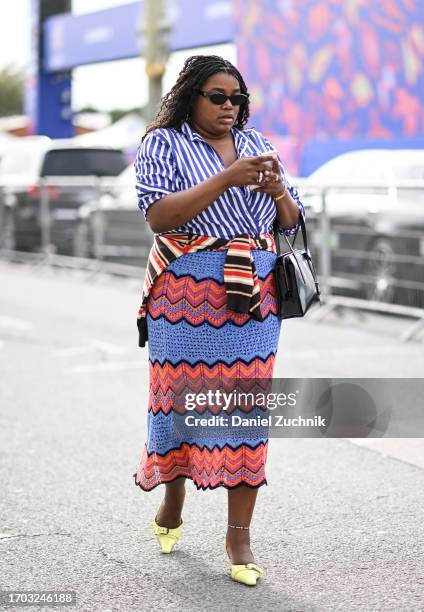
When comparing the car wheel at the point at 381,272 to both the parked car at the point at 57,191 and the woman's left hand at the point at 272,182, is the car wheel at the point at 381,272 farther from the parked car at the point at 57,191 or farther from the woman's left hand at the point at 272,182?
the woman's left hand at the point at 272,182

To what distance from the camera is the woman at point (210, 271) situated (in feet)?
13.7

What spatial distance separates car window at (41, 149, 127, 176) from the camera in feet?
64.0

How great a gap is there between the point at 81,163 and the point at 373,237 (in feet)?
29.5

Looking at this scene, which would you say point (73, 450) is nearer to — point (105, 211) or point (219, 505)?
point (219, 505)

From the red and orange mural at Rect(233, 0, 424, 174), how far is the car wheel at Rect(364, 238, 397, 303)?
709cm

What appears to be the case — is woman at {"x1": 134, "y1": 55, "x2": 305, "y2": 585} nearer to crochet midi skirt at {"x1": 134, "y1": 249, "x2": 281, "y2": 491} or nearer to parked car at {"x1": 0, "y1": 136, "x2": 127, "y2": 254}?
crochet midi skirt at {"x1": 134, "y1": 249, "x2": 281, "y2": 491}

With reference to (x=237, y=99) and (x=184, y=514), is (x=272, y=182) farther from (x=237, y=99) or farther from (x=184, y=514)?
(x=184, y=514)

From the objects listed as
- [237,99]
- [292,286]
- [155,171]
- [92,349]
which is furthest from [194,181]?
[92,349]

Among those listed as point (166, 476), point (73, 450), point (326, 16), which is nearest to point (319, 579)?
point (166, 476)

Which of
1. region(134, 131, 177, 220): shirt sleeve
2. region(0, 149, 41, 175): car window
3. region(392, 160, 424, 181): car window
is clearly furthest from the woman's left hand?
region(0, 149, 41, 175): car window

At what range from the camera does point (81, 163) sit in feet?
64.1

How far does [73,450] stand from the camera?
646cm

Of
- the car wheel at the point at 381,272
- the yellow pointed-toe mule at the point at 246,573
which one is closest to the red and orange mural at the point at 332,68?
the car wheel at the point at 381,272

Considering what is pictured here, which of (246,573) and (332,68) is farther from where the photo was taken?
(332,68)
